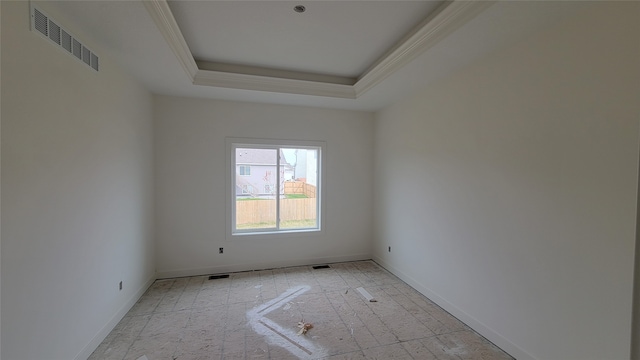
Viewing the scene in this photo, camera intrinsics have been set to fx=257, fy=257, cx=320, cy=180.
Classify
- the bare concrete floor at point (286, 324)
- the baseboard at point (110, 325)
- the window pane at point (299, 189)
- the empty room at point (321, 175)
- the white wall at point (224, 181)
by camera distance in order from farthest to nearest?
the window pane at point (299, 189)
the white wall at point (224, 181)
the bare concrete floor at point (286, 324)
the baseboard at point (110, 325)
the empty room at point (321, 175)

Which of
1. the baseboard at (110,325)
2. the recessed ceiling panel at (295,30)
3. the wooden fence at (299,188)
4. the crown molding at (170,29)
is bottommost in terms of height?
the baseboard at (110,325)

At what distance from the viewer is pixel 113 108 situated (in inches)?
101

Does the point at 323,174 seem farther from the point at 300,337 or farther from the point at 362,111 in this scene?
the point at 300,337

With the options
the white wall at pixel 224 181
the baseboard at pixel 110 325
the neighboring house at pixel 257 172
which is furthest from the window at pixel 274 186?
the baseboard at pixel 110 325

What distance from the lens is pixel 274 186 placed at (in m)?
4.27

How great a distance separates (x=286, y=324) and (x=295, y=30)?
2.91m

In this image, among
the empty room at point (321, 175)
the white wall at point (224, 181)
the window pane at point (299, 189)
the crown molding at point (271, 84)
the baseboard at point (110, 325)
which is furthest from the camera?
the window pane at point (299, 189)

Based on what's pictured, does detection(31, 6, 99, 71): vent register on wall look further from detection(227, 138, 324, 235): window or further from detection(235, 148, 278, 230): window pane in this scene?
detection(235, 148, 278, 230): window pane

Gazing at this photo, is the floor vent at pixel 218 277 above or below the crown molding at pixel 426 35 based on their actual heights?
below

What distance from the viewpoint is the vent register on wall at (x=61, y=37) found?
161 cm

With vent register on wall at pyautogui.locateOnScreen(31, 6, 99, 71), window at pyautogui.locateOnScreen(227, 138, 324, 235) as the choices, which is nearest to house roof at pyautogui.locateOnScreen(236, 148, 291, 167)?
window at pyautogui.locateOnScreen(227, 138, 324, 235)

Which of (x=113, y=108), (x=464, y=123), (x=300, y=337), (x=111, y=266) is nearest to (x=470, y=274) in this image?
(x=464, y=123)

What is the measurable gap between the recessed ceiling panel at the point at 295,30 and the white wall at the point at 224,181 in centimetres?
97

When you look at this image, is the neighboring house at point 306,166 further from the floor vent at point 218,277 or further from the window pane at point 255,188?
the floor vent at point 218,277
